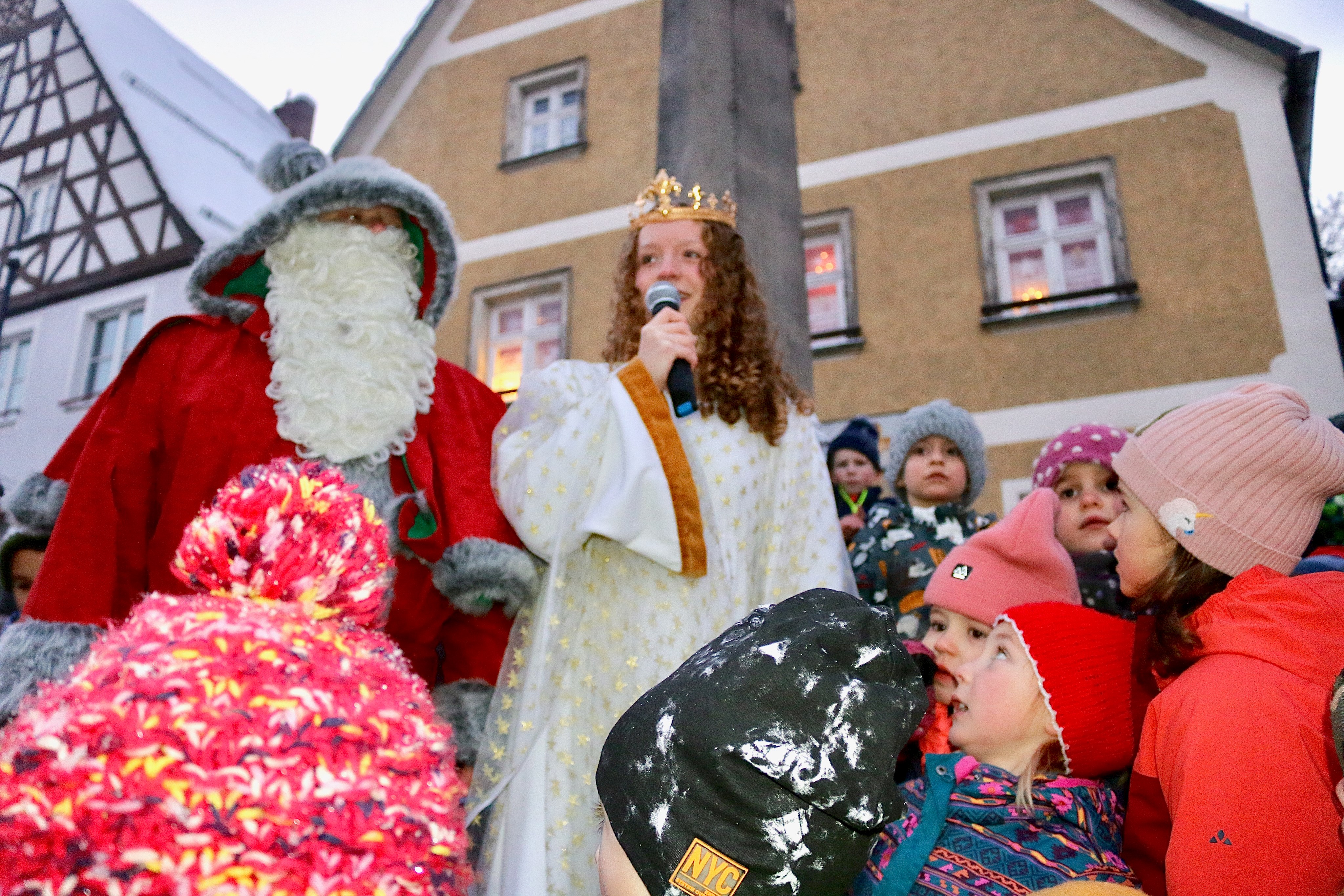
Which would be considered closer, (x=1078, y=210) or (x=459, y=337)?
(x=1078, y=210)

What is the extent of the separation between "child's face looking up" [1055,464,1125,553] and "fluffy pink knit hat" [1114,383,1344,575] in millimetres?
955

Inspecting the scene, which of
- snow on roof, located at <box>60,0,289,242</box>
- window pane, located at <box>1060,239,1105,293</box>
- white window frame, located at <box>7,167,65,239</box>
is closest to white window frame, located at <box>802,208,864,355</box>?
window pane, located at <box>1060,239,1105,293</box>

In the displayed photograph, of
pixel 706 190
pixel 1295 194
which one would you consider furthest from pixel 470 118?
pixel 706 190

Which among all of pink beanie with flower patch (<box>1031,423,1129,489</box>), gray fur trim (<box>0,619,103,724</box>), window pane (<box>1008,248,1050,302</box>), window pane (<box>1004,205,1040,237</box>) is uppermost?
window pane (<box>1004,205,1040,237</box>)

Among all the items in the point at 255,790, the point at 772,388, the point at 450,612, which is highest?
the point at 772,388

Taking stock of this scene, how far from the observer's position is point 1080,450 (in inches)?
114

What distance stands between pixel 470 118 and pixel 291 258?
9.18 metres

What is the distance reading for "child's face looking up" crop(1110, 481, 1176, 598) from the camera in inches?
70.2

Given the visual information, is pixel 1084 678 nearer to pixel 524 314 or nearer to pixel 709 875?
pixel 709 875

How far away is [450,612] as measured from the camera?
216 centimetres

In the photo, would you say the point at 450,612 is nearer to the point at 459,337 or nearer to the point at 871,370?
the point at 871,370

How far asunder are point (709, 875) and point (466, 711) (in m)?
0.98

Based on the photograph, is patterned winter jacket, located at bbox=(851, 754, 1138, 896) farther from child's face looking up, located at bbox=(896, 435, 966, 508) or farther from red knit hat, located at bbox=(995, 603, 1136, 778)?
child's face looking up, located at bbox=(896, 435, 966, 508)

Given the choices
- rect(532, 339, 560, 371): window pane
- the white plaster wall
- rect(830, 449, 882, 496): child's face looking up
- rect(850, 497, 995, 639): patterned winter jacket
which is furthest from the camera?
the white plaster wall
